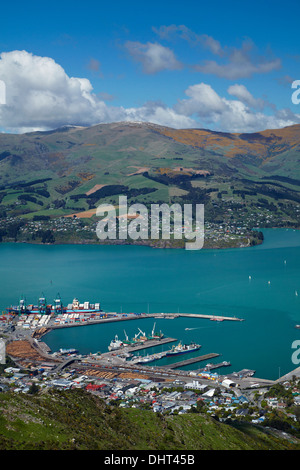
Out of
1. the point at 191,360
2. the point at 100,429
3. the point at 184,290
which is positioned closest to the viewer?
the point at 100,429

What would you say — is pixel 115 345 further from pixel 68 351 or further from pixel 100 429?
pixel 100 429

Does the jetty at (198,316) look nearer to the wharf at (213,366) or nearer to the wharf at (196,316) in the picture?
the wharf at (196,316)

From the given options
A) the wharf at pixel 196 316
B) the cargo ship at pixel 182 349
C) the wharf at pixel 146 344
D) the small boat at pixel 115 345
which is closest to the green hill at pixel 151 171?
the wharf at pixel 196 316

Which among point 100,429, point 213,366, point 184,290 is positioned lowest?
point 213,366

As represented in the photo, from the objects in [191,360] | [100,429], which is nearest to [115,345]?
[191,360]

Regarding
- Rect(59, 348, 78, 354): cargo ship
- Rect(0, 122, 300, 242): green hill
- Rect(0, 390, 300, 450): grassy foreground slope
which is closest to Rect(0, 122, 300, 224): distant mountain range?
Rect(0, 122, 300, 242): green hill

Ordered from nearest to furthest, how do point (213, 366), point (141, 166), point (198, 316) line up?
1. point (213, 366)
2. point (198, 316)
3. point (141, 166)

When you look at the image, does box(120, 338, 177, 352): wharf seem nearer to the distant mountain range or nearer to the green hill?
the green hill
